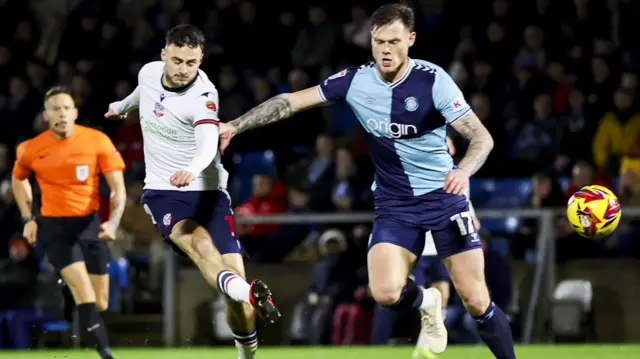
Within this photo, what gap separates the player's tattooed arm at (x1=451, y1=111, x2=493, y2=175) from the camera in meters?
6.92

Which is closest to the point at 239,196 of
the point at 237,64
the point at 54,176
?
the point at 237,64

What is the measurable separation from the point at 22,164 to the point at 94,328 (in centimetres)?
171

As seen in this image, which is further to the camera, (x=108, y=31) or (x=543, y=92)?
(x=108, y=31)

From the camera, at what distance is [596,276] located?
41.3 ft

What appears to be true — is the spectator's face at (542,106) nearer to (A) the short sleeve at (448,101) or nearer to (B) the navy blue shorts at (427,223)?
(B) the navy blue shorts at (427,223)

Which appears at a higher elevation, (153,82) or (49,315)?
(153,82)

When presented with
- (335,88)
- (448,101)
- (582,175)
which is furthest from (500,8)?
(448,101)

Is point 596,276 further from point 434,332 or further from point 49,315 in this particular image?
point 49,315

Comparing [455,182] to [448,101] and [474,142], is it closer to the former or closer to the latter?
[474,142]

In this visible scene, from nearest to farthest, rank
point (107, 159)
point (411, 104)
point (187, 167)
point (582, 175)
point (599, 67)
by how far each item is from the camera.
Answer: point (411, 104) < point (187, 167) < point (107, 159) < point (582, 175) < point (599, 67)

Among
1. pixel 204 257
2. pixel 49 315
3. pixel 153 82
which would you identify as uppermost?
pixel 153 82

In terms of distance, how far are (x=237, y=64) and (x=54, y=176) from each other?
274 inches

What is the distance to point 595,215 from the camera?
807 cm

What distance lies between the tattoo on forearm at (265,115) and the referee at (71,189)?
2584 millimetres
